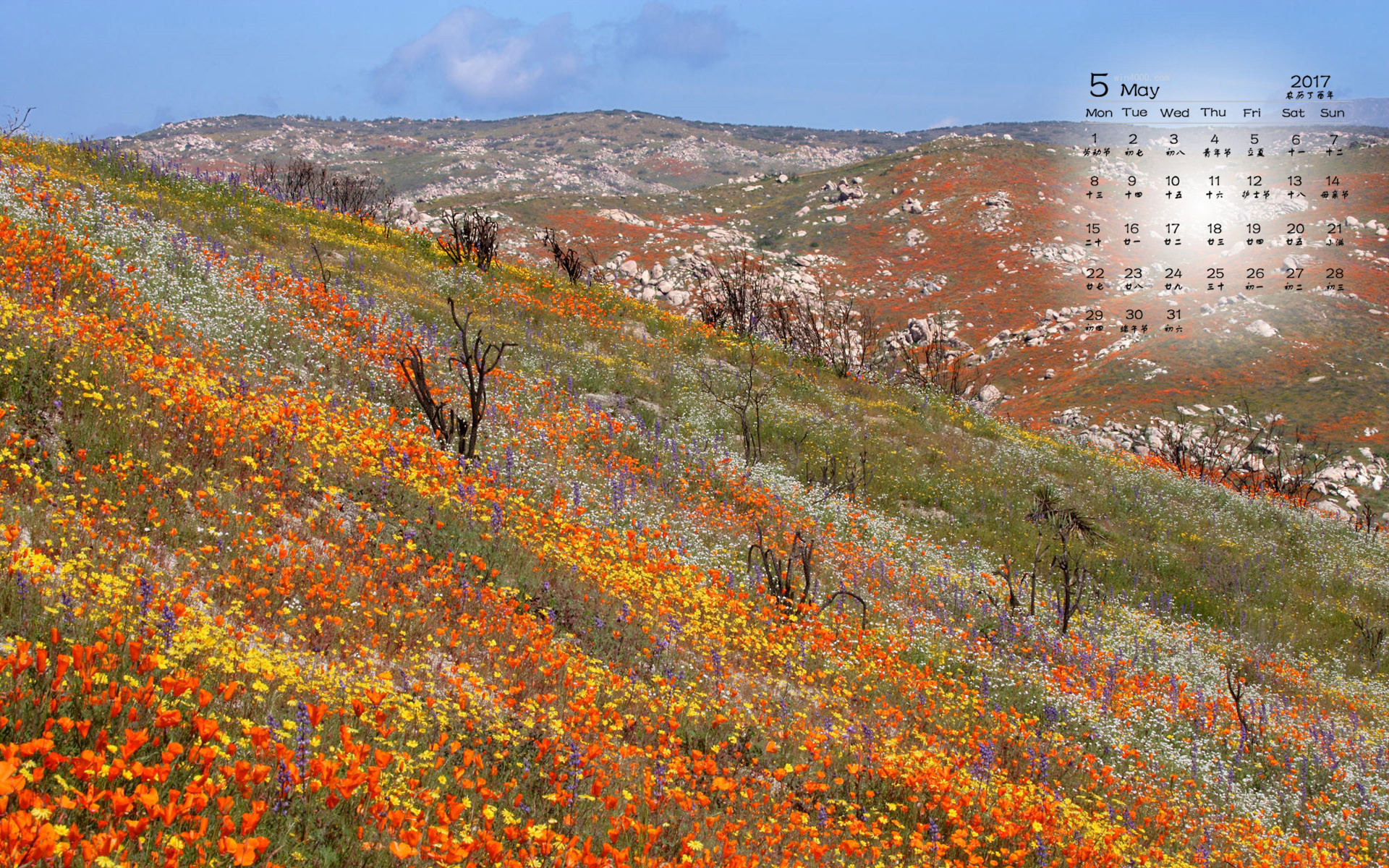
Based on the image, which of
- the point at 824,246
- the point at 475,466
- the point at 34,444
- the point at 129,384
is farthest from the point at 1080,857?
the point at 824,246

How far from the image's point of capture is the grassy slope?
5.66 meters

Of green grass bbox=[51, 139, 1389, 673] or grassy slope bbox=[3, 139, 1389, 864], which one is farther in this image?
green grass bbox=[51, 139, 1389, 673]

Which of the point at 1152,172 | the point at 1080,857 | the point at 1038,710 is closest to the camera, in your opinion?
the point at 1080,857

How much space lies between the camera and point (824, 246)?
80312mm

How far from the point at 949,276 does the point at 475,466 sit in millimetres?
67723

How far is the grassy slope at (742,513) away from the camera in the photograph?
5664 mm

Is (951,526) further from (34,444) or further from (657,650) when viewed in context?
(34,444)
